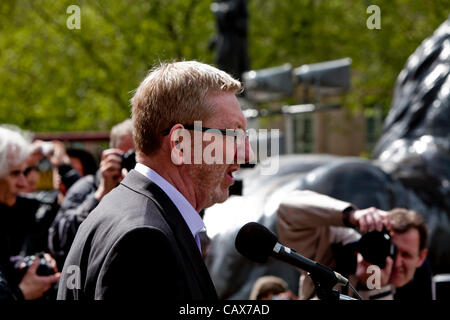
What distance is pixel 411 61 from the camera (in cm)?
745

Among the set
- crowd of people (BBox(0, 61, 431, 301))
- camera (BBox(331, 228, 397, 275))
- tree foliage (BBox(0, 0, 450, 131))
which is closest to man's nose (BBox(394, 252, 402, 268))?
crowd of people (BBox(0, 61, 431, 301))

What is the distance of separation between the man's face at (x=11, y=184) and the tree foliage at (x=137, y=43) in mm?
11359

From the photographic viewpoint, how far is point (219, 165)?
1818 millimetres

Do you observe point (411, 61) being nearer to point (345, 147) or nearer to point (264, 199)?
point (264, 199)

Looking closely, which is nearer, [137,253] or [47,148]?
[137,253]

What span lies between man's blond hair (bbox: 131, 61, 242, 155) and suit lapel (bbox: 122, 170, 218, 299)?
0.44 feet

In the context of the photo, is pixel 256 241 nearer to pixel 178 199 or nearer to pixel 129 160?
pixel 178 199

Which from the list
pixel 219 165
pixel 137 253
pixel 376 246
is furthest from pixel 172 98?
pixel 376 246

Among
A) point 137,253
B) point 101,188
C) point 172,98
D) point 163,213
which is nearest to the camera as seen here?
point 137,253

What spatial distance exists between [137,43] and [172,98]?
45.7 feet

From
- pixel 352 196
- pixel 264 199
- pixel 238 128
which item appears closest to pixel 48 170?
pixel 264 199

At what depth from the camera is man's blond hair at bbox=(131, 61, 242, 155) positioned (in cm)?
169

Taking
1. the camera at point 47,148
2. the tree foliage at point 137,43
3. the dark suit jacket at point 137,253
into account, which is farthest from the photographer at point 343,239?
the tree foliage at point 137,43
